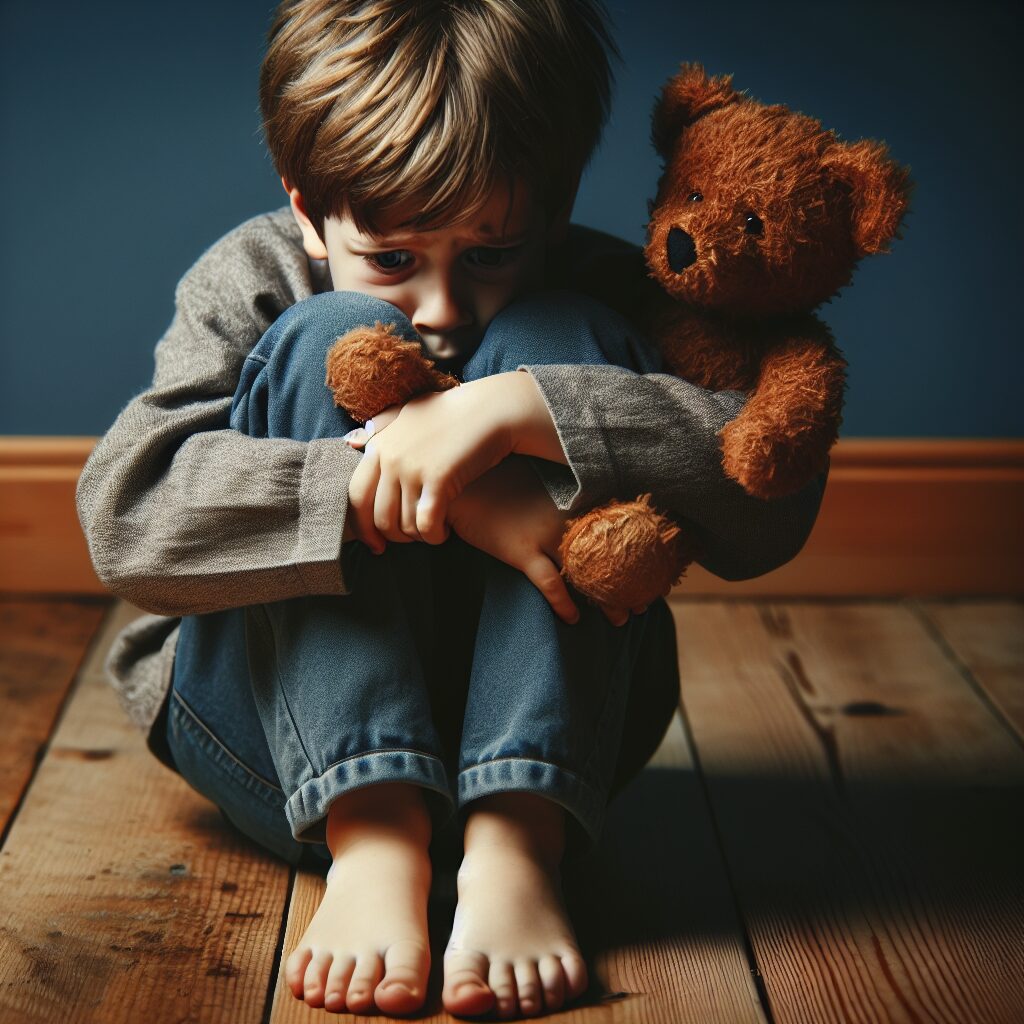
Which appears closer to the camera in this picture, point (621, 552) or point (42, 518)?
point (621, 552)

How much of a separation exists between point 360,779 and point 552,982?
158mm

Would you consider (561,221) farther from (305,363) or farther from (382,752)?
(382,752)

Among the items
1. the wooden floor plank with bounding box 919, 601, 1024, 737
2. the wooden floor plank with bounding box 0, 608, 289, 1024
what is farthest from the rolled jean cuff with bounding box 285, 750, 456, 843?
the wooden floor plank with bounding box 919, 601, 1024, 737

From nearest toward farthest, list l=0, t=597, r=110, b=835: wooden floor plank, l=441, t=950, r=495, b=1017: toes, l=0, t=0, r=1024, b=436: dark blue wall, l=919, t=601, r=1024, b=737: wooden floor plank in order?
l=441, t=950, r=495, b=1017: toes → l=0, t=597, r=110, b=835: wooden floor plank → l=919, t=601, r=1024, b=737: wooden floor plank → l=0, t=0, r=1024, b=436: dark blue wall

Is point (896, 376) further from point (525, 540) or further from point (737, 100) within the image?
point (525, 540)

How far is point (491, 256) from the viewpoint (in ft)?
2.77

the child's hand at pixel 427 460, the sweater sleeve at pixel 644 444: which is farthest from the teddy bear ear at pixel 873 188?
the child's hand at pixel 427 460

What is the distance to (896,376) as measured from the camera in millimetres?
1506

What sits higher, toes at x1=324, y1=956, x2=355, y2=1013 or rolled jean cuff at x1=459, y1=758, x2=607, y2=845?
rolled jean cuff at x1=459, y1=758, x2=607, y2=845

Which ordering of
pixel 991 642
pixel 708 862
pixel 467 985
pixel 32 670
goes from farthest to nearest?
pixel 991 642, pixel 32 670, pixel 708 862, pixel 467 985

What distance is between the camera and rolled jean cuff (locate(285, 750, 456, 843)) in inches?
30.2

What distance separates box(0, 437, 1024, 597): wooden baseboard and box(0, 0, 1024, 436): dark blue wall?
74mm

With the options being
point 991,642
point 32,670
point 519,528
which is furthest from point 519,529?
point 991,642

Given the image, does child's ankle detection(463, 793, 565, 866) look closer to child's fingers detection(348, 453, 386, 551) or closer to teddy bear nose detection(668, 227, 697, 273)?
child's fingers detection(348, 453, 386, 551)
